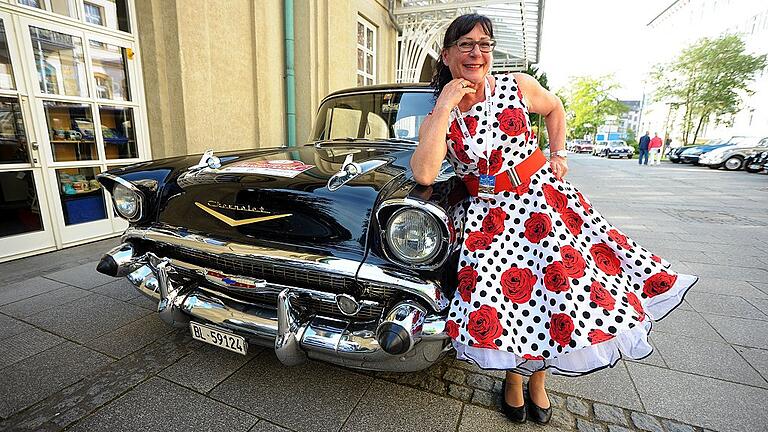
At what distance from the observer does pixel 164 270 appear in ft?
6.41

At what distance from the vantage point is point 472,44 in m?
1.49

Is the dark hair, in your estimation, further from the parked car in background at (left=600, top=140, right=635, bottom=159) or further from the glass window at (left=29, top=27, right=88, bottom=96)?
the parked car in background at (left=600, top=140, right=635, bottom=159)

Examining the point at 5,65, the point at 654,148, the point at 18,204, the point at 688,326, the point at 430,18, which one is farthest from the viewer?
the point at 654,148

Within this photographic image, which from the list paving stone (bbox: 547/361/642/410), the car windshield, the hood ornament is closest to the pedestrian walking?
the car windshield

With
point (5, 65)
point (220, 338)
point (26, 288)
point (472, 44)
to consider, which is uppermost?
point (5, 65)

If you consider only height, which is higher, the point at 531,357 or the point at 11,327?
the point at 531,357

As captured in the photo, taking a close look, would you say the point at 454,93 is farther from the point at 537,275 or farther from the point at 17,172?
Result: the point at 17,172

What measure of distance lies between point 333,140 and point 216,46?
314 cm

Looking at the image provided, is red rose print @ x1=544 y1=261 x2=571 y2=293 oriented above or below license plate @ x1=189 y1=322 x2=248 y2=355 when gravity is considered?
above

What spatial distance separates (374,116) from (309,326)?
6.25 feet

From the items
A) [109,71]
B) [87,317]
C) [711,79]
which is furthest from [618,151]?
[87,317]

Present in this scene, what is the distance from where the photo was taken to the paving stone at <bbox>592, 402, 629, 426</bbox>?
180 cm

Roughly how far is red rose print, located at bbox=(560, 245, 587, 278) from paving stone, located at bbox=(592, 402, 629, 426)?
85 centimetres

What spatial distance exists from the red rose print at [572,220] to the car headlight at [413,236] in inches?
22.5
